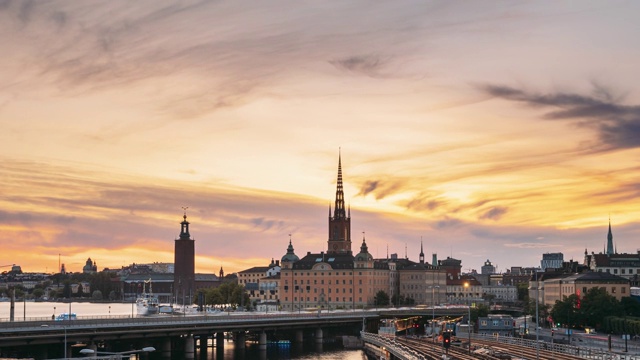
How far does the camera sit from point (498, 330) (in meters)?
177

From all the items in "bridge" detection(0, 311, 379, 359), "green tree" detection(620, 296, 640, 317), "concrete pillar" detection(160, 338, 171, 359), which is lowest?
"concrete pillar" detection(160, 338, 171, 359)

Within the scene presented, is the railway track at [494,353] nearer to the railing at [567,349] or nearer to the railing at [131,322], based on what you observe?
the railing at [567,349]

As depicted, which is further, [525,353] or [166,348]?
[166,348]

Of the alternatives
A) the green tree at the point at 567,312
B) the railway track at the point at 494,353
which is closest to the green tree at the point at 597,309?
the green tree at the point at 567,312

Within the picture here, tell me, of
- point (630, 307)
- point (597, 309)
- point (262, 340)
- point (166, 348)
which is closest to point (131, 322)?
point (166, 348)

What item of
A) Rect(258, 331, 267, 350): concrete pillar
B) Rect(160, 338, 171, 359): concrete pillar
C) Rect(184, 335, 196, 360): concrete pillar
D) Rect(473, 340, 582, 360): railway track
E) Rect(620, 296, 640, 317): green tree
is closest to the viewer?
Rect(473, 340, 582, 360): railway track

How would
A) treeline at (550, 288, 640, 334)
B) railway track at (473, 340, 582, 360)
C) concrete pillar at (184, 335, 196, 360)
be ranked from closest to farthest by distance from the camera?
railway track at (473, 340, 582, 360), concrete pillar at (184, 335, 196, 360), treeline at (550, 288, 640, 334)

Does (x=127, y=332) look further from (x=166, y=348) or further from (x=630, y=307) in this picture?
(x=630, y=307)

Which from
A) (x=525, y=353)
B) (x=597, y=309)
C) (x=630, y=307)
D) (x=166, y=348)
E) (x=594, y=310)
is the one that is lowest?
(x=166, y=348)

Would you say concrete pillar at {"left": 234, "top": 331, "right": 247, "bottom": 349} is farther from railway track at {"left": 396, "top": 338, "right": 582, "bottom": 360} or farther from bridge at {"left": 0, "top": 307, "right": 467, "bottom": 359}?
railway track at {"left": 396, "top": 338, "right": 582, "bottom": 360}

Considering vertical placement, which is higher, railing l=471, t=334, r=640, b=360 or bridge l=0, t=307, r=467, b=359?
bridge l=0, t=307, r=467, b=359

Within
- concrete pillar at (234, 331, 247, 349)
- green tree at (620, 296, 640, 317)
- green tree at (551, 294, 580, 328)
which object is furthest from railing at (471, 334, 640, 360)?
concrete pillar at (234, 331, 247, 349)

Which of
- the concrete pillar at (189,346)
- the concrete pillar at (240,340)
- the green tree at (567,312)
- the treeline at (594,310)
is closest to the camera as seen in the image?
the concrete pillar at (189,346)

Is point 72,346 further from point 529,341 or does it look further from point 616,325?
point 616,325
